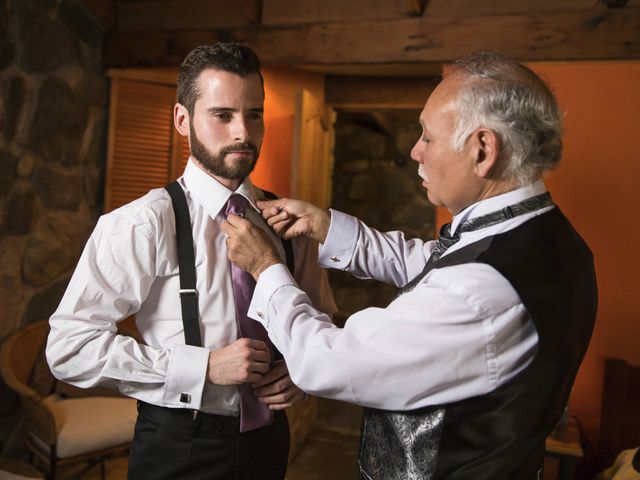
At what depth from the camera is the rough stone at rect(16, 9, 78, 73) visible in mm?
2873

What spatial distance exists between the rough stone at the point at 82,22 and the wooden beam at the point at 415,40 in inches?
3.0

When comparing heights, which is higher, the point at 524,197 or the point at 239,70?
the point at 239,70

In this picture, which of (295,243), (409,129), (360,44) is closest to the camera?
(295,243)

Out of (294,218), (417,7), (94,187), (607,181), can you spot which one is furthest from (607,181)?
(94,187)

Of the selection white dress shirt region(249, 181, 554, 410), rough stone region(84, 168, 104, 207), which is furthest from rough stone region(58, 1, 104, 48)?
white dress shirt region(249, 181, 554, 410)

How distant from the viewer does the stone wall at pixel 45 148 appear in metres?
2.86

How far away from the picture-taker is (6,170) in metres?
2.84

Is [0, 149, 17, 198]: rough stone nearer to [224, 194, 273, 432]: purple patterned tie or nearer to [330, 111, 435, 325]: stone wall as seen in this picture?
[224, 194, 273, 432]: purple patterned tie

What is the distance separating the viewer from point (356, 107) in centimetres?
462

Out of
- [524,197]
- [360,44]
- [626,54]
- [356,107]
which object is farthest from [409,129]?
[524,197]

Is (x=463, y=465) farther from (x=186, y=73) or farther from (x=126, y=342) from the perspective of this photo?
(x=186, y=73)

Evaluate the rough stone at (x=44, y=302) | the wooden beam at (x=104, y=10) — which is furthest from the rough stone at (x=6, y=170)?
the wooden beam at (x=104, y=10)

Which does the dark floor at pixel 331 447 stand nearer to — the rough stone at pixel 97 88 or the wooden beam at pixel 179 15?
the rough stone at pixel 97 88

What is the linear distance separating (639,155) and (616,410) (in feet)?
4.14
